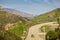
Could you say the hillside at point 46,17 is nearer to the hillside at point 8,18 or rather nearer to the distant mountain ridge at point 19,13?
the distant mountain ridge at point 19,13

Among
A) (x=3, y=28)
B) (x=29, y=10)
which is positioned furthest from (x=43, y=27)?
(x=3, y=28)

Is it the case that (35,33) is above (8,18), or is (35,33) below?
below

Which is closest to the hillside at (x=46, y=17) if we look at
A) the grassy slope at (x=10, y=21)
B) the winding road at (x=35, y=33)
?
the winding road at (x=35, y=33)

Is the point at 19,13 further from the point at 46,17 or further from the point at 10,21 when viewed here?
the point at 46,17

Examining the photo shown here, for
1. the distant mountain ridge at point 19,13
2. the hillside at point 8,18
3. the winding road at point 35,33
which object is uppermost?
the distant mountain ridge at point 19,13

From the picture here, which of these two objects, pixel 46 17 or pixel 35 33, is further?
pixel 46 17

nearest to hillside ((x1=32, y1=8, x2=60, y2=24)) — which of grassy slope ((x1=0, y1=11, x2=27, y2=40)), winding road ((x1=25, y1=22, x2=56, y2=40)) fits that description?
winding road ((x1=25, y1=22, x2=56, y2=40))

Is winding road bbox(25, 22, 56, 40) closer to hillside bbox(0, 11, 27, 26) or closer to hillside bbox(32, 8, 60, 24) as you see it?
hillside bbox(32, 8, 60, 24)

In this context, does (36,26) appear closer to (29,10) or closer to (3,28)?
(29,10)

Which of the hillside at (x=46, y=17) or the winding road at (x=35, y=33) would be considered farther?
the hillside at (x=46, y=17)

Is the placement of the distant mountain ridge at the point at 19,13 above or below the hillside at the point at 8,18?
above

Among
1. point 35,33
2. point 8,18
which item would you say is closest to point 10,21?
point 8,18

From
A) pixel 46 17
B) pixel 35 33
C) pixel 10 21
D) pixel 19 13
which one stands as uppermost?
pixel 19 13

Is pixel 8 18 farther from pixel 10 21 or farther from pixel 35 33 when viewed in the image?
pixel 35 33
